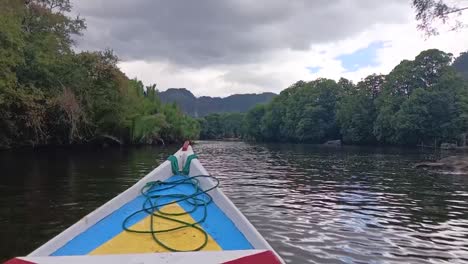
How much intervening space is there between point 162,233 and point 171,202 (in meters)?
1.18

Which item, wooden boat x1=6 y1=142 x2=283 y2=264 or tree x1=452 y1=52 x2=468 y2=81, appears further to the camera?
tree x1=452 y1=52 x2=468 y2=81

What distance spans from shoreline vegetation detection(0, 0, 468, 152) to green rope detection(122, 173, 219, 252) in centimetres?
1908

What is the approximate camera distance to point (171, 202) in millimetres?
6270

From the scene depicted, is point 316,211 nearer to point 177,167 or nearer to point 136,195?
point 177,167

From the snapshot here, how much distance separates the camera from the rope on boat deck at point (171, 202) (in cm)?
514

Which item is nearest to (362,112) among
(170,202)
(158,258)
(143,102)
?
(143,102)

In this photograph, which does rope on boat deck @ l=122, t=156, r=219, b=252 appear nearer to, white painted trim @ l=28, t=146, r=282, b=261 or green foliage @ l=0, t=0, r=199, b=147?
white painted trim @ l=28, t=146, r=282, b=261

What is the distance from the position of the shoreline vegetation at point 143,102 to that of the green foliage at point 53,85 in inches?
3.9

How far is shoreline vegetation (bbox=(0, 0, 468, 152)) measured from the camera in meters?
29.2

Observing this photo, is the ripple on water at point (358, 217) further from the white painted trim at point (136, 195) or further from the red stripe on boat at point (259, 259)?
the red stripe on boat at point (259, 259)

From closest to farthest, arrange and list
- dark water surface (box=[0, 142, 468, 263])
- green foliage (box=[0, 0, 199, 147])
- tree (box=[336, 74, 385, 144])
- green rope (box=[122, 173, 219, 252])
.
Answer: green rope (box=[122, 173, 219, 252]) → dark water surface (box=[0, 142, 468, 263]) → green foliage (box=[0, 0, 199, 147]) → tree (box=[336, 74, 385, 144])

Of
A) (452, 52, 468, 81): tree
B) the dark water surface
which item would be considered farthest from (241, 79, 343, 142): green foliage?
the dark water surface

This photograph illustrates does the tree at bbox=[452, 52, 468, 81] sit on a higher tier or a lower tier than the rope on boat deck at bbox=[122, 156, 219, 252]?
higher

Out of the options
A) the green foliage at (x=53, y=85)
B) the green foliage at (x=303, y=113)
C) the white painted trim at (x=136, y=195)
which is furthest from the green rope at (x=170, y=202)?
the green foliage at (x=303, y=113)
